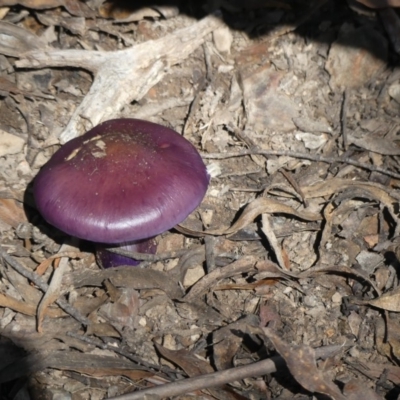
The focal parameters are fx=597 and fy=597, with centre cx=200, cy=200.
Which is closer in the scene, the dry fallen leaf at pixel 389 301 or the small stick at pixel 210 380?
the small stick at pixel 210 380

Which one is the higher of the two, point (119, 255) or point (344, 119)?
point (344, 119)

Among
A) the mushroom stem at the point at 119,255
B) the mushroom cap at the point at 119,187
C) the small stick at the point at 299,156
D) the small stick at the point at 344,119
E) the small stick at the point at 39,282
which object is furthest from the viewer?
the small stick at the point at 344,119

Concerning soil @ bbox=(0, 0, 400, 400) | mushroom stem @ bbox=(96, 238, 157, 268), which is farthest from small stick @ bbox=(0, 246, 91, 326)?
mushroom stem @ bbox=(96, 238, 157, 268)

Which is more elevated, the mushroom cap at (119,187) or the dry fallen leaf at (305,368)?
the mushroom cap at (119,187)

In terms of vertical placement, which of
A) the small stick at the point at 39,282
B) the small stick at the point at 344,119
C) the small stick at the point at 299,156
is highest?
the small stick at the point at 344,119

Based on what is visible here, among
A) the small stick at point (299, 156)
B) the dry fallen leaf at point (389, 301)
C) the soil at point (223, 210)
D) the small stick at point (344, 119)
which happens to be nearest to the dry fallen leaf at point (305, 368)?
the soil at point (223, 210)

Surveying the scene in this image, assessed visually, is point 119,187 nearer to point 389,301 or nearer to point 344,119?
point 389,301

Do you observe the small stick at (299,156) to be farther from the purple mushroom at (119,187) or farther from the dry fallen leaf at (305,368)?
the dry fallen leaf at (305,368)

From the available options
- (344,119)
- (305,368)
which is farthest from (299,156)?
(305,368)

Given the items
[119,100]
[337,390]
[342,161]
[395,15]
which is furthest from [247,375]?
[395,15]
